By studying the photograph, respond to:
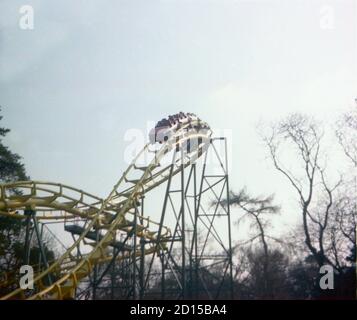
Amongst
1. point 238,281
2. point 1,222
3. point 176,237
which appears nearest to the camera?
point 176,237

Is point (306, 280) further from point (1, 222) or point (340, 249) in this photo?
point (1, 222)

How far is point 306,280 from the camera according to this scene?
2588 centimetres

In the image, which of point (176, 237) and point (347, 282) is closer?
point (176, 237)

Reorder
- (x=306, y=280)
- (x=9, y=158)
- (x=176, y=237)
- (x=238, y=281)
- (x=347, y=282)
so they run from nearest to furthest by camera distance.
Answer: (x=176, y=237) < (x=347, y=282) < (x=9, y=158) < (x=306, y=280) < (x=238, y=281)

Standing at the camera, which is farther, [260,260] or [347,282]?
[260,260]

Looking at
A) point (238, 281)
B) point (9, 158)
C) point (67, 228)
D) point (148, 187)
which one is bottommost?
point (238, 281)

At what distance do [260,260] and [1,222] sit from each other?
21223 mm
